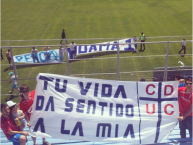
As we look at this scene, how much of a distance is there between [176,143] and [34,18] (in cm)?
2572

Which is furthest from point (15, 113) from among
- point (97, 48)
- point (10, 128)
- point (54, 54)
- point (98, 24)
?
point (98, 24)

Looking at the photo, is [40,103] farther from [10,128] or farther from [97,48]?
[97,48]

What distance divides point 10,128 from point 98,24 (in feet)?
69.9

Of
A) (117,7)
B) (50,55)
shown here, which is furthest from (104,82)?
(117,7)

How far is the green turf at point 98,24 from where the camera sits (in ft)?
46.1

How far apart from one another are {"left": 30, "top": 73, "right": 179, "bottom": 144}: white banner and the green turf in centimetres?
697

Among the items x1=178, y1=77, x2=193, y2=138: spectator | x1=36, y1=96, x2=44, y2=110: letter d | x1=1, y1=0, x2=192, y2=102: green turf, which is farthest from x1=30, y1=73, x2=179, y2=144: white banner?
x1=1, y1=0, x2=192, y2=102: green turf

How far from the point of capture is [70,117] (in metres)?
4.62

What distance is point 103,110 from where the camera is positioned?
473cm

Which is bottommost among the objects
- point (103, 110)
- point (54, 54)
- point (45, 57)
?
point (103, 110)

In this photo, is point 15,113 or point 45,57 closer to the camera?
point 15,113

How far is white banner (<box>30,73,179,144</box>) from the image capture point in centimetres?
453

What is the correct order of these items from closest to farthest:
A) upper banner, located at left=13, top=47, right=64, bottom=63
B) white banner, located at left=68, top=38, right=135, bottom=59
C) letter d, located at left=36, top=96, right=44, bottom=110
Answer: letter d, located at left=36, top=96, right=44, bottom=110, upper banner, located at left=13, top=47, right=64, bottom=63, white banner, located at left=68, top=38, right=135, bottom=59

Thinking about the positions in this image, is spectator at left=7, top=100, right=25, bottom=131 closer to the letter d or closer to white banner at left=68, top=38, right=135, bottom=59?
the letter d
